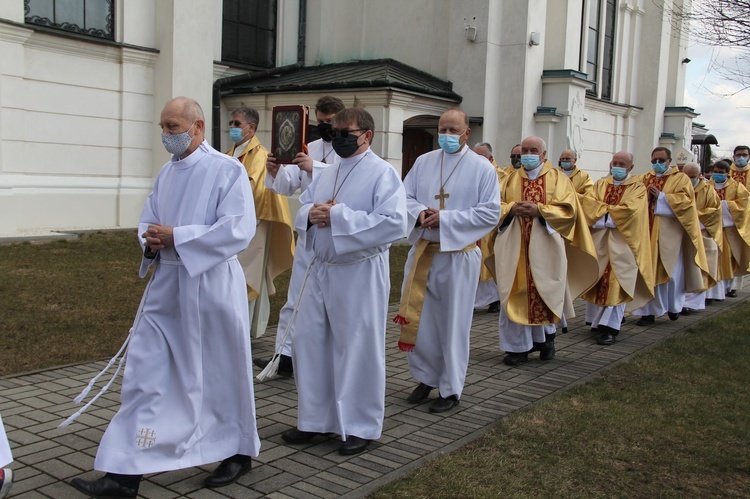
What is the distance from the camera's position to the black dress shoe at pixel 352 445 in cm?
501

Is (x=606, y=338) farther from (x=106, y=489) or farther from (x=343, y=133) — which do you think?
(x=106, y=489)

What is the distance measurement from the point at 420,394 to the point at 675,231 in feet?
18.3

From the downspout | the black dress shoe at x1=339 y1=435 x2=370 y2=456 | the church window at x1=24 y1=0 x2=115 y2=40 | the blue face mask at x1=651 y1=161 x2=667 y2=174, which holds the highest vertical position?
the downspout

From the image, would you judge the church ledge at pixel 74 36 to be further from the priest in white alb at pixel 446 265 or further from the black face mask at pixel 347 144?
the black face mask at pixel 347 144

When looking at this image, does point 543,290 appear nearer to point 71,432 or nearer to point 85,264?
point 71,432

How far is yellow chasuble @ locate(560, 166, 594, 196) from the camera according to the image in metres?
9.87

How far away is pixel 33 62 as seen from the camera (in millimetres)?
13914

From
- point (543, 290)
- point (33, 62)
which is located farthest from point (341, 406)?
point (33, 62)

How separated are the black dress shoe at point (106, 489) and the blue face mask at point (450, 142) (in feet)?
11.3

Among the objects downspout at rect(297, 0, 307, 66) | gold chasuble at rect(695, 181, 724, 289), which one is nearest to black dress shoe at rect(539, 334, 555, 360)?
gold chasuble at rect(695, 181, 724, 289)

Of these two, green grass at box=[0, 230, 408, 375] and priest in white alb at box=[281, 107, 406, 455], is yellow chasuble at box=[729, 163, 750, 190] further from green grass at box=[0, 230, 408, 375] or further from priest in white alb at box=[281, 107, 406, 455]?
priest in white alb at box=[281, 107, 406, 455]

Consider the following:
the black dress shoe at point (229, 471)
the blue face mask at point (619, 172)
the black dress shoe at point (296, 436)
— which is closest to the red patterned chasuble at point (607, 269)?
the blue face mask at point (619, 172)

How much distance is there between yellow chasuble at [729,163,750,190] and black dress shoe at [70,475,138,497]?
11731mm

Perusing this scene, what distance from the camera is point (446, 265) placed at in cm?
621
